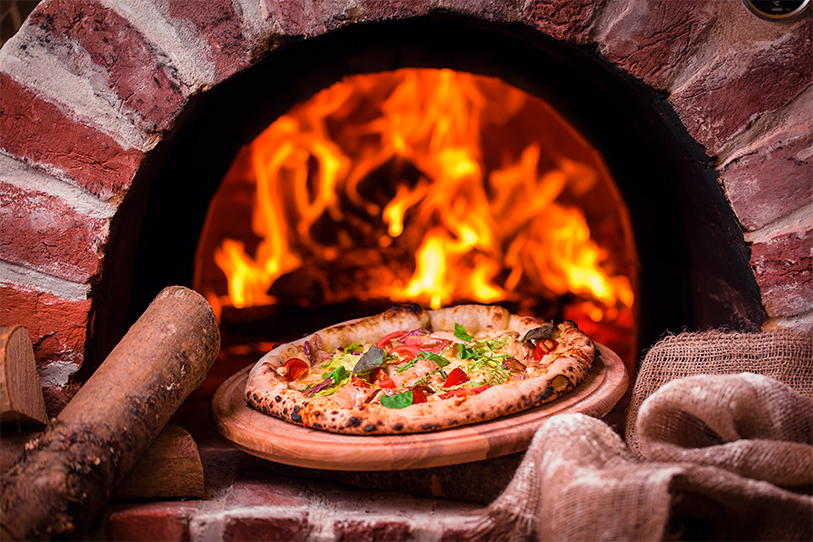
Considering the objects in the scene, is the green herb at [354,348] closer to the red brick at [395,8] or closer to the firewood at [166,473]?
the firewood at [166,473]

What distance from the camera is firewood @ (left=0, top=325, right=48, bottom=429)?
1.25 m

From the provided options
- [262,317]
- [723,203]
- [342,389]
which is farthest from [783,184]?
[262,317]

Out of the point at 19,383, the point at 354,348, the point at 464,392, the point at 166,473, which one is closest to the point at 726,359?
the point at 464,392

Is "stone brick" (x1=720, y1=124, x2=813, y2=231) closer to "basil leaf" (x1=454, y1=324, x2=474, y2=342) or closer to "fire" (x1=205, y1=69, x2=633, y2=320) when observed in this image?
"basil leaf" (x1=454, y1=324, x2=474, y2=342)

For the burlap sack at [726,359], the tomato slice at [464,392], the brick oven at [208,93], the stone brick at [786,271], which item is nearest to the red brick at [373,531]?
the tomato slice at [464,392]

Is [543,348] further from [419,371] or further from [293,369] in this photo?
[293,369]

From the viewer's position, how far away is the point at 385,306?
2.89m

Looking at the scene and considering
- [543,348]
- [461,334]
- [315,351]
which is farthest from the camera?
[461,334]

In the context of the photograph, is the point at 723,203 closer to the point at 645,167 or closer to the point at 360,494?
the point at 645,167

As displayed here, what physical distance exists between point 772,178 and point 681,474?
974mm

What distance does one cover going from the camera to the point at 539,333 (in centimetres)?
188

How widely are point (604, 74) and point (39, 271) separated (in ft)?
6.45

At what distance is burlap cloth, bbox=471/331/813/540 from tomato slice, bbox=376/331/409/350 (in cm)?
88

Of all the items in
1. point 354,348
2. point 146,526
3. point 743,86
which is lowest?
point 146,526
